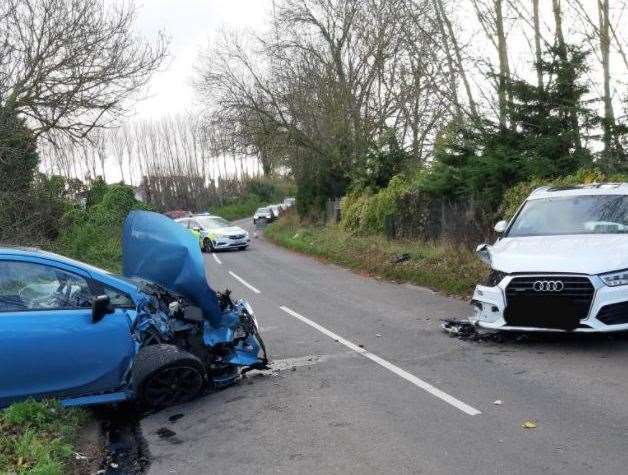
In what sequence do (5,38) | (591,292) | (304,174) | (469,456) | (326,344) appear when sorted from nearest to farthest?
1. (469,456)
2. (591,292)
3. (326,344)
4. (5,38)
5. (304,174)

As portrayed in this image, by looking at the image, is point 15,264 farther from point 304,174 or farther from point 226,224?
point 304,174

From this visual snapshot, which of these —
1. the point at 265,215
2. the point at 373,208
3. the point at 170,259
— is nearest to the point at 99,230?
the point at 373,208

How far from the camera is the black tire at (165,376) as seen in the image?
216 inches

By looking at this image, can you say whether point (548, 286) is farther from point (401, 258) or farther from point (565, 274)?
point (401, 258)

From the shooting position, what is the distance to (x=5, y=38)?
1234 centimetres

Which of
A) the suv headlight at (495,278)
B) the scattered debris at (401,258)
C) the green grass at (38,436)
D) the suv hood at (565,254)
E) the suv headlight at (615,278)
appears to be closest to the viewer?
the green grass at (38,436)

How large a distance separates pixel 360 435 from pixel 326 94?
2739 centimetres

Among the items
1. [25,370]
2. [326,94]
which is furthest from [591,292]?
[326,94]

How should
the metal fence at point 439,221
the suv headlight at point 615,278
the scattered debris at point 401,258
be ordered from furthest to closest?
the scattered debris at point 401,258 → the metal fence at point 439,221 → the suv headlight at point 615,278

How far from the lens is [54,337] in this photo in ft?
17.4

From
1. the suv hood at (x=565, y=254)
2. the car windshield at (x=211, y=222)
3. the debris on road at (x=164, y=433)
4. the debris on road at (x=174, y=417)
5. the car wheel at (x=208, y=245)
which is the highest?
the car windshield at (x=211, y=222)

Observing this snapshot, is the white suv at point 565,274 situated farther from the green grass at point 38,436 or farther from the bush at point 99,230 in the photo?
the bush at point 99,230

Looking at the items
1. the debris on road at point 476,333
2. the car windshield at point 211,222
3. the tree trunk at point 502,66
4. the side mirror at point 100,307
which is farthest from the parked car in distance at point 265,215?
the side mirror at point 100,307

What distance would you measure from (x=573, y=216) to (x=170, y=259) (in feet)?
17.6
